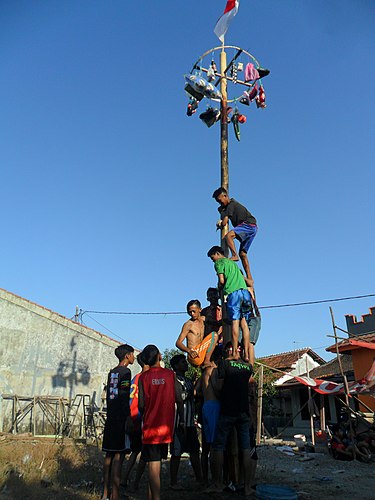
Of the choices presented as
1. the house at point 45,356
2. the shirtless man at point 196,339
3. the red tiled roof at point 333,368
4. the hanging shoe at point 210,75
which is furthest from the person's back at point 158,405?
the red tiled roof at point 333,368

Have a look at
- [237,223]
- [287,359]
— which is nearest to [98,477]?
[237,223]

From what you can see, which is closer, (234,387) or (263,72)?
(234,387)

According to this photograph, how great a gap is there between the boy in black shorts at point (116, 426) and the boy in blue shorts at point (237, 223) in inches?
95.7

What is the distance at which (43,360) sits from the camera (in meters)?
15.9

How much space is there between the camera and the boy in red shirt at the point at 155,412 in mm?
4480

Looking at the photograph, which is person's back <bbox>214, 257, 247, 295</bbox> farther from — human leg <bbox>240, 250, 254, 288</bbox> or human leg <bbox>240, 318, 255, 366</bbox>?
human leg <bbox>240, 250, 254, 288</bbox>

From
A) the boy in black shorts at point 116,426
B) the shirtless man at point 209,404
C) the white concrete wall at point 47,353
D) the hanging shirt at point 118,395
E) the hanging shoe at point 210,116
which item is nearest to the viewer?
the boy in black shorts at point 116,426

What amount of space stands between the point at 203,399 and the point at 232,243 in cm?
234

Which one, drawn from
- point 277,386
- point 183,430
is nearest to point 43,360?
point 183,430

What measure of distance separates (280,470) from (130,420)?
448 centimetres

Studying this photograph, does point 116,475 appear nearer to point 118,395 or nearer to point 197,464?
point 118,395

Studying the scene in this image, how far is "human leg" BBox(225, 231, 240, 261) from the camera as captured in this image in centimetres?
640

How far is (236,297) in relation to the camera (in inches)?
230

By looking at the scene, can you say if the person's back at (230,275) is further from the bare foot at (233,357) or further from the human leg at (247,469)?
the human leg at (247,469)
